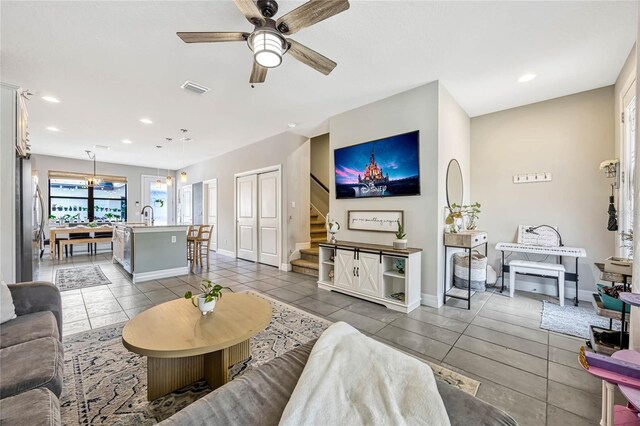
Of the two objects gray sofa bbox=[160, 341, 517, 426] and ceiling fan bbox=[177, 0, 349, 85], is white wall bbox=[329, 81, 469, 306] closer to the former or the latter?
ceiling fan bbox=[177, 0, 349, 85]

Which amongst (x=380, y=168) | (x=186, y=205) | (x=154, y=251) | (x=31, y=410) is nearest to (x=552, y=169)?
(x=380, y=168)

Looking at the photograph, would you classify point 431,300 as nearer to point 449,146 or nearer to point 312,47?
point 449,146

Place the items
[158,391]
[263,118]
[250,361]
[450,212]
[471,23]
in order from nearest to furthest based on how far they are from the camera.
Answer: [158,391], [250,361], [471,23], [450,212], [263,118]

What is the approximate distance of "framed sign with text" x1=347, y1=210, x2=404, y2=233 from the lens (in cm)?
372

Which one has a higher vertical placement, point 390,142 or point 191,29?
point 191,29

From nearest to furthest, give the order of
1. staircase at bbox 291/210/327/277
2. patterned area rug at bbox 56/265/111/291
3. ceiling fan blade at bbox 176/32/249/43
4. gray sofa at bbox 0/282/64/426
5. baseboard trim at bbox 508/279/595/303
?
gray sofa at bbox 0/282/64/426 → ceiling fan blade at bbox 176/32/249/43 → baseboard trim at bbox 508/279/595/303 → patterned area rug at bbox 56/265/111/291 → staircase at bbox 291/210/327/277

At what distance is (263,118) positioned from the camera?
4.66 meters

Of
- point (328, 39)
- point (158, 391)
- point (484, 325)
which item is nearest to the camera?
point (158, 391)

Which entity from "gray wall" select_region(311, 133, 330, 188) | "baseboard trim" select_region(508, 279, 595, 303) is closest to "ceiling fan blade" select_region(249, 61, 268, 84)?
"gray wall" select_region(311, 133, 330, 188)

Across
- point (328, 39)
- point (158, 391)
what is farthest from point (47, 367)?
point (328, 39)

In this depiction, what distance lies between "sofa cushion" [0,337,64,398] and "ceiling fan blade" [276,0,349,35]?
8.17 feet

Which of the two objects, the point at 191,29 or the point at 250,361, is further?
the point at 191,29

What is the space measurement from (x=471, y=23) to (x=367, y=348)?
2787 mm

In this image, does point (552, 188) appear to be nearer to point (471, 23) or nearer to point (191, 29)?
point (471, 23)
